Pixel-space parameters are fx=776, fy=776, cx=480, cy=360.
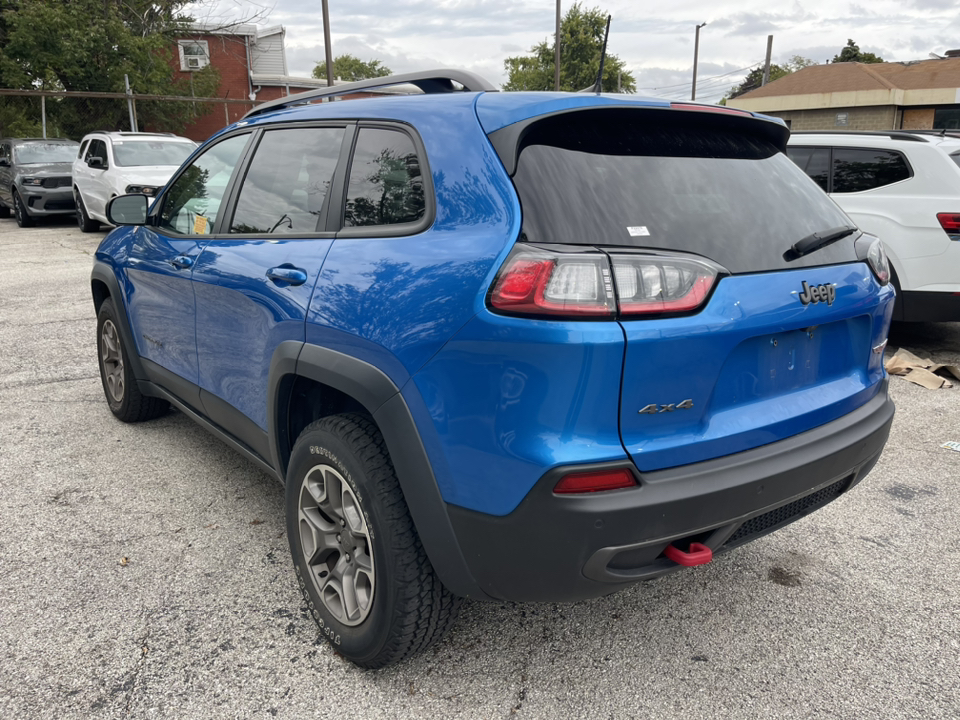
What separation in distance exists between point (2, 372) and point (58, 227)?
12982 mm

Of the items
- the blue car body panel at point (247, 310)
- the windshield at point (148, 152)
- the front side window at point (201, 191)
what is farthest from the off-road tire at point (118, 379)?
the windshield at point (148, 152)

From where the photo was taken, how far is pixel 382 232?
2.32m

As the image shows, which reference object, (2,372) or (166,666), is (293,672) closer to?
(166,666)

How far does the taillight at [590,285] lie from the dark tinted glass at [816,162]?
532cm

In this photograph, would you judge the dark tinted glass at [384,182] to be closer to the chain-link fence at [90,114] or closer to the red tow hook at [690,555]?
the red tow hook at [690,555]

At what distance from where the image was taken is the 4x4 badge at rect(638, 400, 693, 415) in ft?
6.20

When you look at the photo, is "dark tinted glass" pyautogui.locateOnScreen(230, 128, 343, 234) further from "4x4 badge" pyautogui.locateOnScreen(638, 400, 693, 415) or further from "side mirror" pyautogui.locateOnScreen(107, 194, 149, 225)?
"4x4 badge" pyautogui.locateOnScreen(638, 400, 693, 415)

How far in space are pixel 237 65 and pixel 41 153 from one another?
22.6m

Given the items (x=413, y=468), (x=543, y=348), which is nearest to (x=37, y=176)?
(x=413, y=468)

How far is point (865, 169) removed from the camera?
6.35 meters

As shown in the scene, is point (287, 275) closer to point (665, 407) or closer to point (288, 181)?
point (288, 181)

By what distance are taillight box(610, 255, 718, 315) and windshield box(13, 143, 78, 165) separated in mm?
18141

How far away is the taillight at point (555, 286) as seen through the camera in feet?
6.04

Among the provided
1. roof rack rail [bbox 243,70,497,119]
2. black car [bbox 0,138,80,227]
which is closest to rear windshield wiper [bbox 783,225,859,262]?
roof rack rail [bbox 243,70,497,119]
